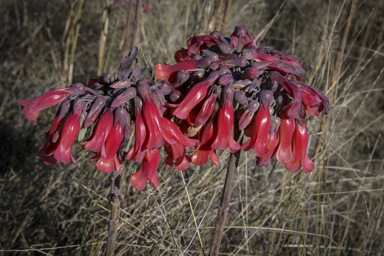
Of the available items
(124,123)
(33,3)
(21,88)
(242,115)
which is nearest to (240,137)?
(242,115)

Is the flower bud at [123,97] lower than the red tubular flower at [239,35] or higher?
lower

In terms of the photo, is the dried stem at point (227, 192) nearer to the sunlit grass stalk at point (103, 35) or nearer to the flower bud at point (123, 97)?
the flower bud at point (123, 97)

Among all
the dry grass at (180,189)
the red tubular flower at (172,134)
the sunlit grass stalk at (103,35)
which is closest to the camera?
the red tubular flower at (172,134)

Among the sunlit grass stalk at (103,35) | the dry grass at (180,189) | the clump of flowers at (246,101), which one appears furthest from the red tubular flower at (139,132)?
the sunlit grass stalk at (103,35)

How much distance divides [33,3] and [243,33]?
3.90 meters

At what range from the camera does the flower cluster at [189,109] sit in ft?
3.30

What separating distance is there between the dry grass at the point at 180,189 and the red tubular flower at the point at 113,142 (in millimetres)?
267

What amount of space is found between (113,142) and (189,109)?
0.25 meters

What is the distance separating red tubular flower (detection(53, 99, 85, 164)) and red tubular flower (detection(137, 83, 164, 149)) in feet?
0.59

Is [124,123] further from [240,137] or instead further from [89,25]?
[89,25]

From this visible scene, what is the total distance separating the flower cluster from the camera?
1.01 meters

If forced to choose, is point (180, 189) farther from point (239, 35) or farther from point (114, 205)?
point (239, 35)

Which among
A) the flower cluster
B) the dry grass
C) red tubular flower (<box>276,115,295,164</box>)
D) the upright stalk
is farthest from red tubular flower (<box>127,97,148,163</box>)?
red tubular flower (<box>276,115,295,164</box>)

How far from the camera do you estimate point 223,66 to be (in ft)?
3.46
